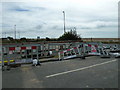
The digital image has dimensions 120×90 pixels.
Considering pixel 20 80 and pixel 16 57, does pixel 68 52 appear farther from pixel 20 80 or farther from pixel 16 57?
pixel 20 80

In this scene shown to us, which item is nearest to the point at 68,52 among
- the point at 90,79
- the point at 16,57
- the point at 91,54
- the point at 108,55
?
the point at 91,54

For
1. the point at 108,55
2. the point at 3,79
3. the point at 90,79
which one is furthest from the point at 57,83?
the point at 108,55

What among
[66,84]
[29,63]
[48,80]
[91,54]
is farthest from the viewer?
[91,54]

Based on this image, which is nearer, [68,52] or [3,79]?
[3,79]

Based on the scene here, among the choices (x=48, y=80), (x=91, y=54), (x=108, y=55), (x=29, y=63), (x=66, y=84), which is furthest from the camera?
(x=91, y=54)

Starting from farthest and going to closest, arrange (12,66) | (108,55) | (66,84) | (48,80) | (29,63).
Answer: (108,55) → (29,63) → (12,66) → (48,80) → (66,84)

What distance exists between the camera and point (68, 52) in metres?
12.0

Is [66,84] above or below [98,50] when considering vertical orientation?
below

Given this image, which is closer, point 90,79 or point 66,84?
point 66,84

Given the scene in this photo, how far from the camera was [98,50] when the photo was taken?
39.7ft

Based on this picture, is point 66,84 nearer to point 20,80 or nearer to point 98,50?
point 20,80

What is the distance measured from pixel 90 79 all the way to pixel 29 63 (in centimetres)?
511

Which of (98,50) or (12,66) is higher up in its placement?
(98,50)

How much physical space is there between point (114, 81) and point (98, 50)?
7.05 m
